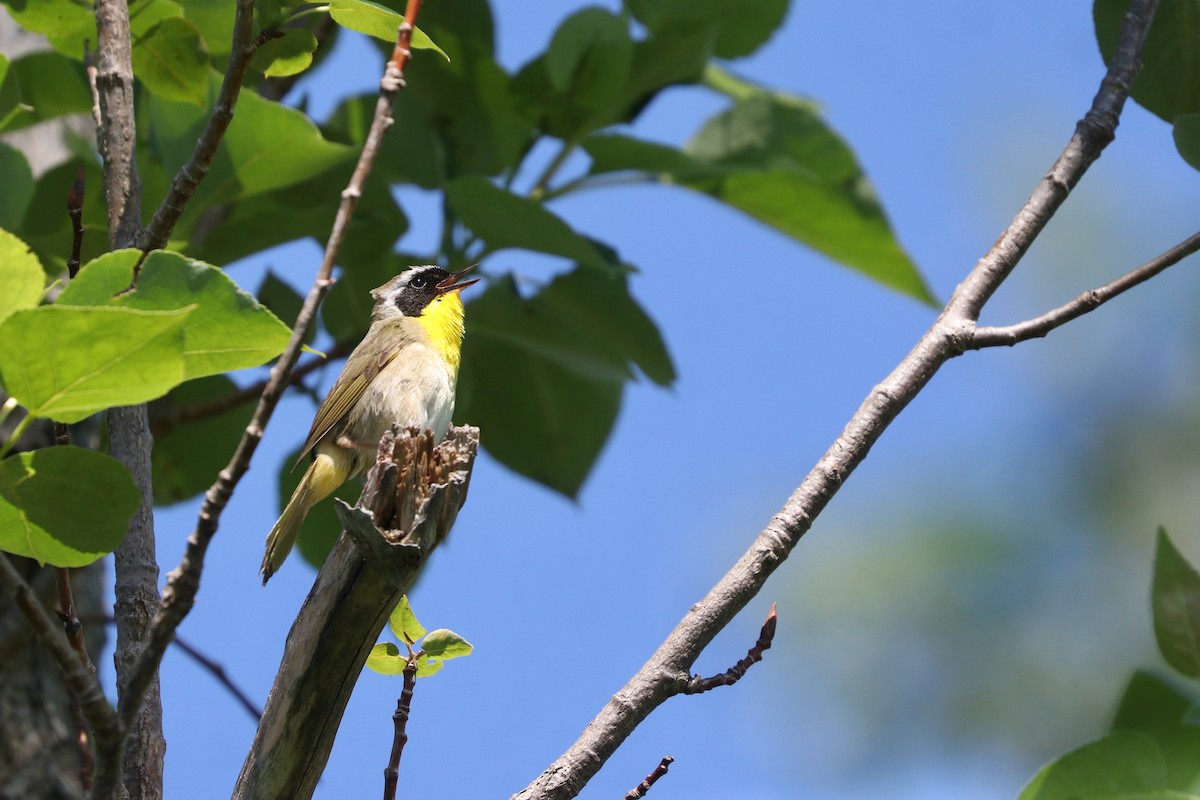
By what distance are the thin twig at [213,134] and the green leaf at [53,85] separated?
177cm

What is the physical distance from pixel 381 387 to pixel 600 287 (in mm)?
837

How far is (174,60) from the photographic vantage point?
2.88 meters

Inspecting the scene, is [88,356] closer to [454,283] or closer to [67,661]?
[67,661]

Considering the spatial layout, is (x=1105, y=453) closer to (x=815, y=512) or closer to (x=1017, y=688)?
(x=1017, y=688)

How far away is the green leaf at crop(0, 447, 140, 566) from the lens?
5.81 feet

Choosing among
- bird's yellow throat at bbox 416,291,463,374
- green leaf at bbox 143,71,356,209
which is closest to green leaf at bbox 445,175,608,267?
green leaf at bbox 143,71,356,209

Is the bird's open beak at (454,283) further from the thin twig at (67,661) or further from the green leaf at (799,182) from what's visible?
the thin twig at (67,661)

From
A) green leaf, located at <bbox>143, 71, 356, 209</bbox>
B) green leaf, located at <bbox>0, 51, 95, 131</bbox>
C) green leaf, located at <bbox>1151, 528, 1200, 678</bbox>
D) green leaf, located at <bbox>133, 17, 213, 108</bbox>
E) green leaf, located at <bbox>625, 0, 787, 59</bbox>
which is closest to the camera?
green leaf, located at <bbox>1151, 528, 1200, 678</bbox>

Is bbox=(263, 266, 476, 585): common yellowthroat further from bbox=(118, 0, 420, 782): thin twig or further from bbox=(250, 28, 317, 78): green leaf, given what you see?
bbox=(118, 0, 420, 782): thin twig

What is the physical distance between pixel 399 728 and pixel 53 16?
1.95 m

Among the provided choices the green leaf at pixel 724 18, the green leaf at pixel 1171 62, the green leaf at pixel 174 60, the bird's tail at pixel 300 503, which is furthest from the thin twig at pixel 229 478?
the green leaf at pixel 724 18

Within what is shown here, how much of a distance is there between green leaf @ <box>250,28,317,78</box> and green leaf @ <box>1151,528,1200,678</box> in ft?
5.93

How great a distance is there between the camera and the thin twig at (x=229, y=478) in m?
1.48

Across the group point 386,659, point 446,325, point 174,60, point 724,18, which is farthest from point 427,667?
point 724,18
